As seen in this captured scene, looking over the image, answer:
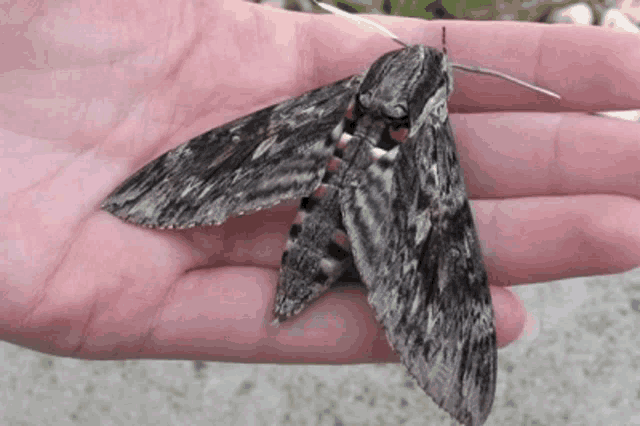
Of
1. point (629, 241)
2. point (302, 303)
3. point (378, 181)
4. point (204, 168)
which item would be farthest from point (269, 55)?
point (629, 241)

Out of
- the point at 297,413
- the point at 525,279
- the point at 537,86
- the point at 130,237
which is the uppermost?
the point at 537,86

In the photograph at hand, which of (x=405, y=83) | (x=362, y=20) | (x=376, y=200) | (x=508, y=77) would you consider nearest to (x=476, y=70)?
(x=508, y=77)

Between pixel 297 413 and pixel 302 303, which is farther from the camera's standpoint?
pixel 297 413

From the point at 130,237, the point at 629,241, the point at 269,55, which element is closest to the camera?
the point at 629,241

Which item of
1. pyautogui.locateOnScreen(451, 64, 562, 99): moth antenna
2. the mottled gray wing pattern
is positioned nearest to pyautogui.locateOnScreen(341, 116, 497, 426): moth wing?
the mottled gray wing pattern

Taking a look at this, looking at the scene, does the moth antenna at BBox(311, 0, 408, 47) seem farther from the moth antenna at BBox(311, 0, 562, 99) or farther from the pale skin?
the pale skin

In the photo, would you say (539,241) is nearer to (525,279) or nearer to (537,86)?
(525,279)
